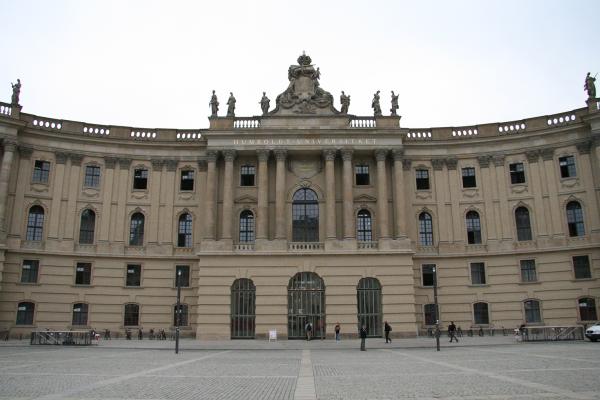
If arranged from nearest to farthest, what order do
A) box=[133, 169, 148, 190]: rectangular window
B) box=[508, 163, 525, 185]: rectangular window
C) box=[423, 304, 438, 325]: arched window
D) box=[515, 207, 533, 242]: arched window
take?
box=[423, 304, 438, 325]: arched window
box=[515, 207, 533, 242]: arched window
box=[508, 163, 525, 185]: rectangular window
box=[133, 169, 148, 190]: rectangular window

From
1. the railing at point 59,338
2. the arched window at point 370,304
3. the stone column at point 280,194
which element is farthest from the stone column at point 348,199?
the railing at point 59,338

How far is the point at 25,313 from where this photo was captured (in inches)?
1874

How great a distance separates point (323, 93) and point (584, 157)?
81.7 ft

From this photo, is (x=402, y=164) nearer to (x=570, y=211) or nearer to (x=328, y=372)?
(x=570, y=211)

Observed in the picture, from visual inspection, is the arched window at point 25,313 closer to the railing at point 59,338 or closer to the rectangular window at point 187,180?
the railing at point 59,338

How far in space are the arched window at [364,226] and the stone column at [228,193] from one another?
12255 millimetres

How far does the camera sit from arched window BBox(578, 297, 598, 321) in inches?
1845

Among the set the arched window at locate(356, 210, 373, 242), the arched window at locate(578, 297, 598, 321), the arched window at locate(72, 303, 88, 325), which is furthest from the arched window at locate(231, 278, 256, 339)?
the arched window at locate(578, 297, 598, 321)

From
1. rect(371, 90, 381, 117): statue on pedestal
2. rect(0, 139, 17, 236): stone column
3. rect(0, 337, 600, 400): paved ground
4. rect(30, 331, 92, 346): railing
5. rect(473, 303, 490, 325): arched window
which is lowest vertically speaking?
rect(0, 337, 600, 400): paved ground

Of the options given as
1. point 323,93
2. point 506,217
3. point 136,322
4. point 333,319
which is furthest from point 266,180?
point 506,217

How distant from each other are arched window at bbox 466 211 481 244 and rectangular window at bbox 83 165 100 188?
36203 millimetres

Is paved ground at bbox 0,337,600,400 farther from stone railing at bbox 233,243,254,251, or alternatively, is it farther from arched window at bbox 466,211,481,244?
arched window at bbox 466,211,481,244

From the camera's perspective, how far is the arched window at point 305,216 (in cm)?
5172

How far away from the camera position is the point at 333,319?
47062 mm
